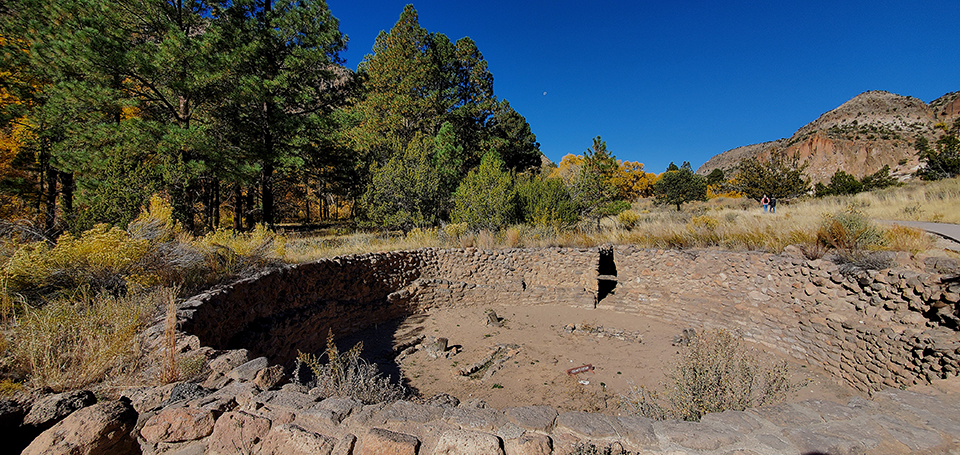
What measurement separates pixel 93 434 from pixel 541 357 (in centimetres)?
621

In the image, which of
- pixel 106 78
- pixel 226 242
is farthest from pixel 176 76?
pixel 226 242

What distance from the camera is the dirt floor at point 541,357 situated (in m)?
5.43

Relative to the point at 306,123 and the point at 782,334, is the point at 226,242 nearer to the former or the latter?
the point at 306,123

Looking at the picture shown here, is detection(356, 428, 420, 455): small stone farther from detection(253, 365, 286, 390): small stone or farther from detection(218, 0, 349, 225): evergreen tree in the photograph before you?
detection(218, 0, 349, 225): evergreen tree

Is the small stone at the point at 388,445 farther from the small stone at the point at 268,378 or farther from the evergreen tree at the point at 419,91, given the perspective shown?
the evergreen tree at the point at 419,91

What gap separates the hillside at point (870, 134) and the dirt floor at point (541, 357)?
48366 mm

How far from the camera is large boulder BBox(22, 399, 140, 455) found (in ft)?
5.77

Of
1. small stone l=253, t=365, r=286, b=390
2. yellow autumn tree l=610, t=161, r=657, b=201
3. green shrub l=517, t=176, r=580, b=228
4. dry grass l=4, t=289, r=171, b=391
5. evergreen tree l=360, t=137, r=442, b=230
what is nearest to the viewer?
dry grass l=4, t=289, r=171, b=391

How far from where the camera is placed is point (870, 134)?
41.8 meters

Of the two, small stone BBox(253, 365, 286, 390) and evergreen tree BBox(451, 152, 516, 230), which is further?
evergreen tree BBox(451, 152, 516, 230)

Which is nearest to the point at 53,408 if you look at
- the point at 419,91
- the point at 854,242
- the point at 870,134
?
the point at 854,242

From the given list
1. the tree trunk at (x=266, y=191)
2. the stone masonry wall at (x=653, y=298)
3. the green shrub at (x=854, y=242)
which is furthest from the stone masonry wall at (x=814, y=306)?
the tree trunk at (x=266, y=191)

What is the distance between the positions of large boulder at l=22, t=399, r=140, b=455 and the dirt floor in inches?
154

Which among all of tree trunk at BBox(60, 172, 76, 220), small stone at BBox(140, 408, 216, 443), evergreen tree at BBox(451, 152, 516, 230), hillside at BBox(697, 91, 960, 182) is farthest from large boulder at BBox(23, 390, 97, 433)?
hillside at BBox(697, 91, 960, 182)
